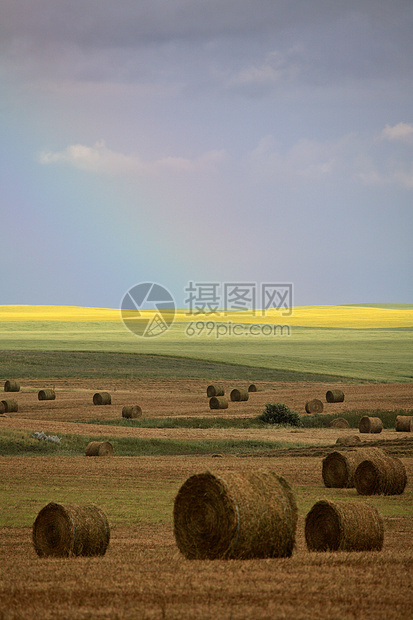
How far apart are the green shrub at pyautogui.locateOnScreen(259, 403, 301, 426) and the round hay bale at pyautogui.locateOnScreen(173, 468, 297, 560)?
97.4ft

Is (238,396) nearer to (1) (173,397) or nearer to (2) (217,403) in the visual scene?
(2) (217,403)

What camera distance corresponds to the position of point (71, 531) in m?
12.8

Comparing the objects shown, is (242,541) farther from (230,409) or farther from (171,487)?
(230,409)

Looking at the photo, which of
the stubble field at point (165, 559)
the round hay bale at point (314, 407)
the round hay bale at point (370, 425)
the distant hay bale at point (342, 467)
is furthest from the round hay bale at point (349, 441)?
the round hay bale at point (314, 407)

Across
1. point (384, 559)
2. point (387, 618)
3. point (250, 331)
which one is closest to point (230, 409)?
point (384, 559)

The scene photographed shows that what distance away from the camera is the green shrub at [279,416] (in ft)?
136

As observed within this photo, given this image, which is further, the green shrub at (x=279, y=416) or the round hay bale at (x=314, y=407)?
the round hay bale at (x=314, y=407)

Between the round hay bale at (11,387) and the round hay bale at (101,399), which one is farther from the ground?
the round hay bale at (11,387)

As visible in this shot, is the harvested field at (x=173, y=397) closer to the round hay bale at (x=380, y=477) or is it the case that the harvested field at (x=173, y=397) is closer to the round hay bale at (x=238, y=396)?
the round hay bale at (x=238, y=396)

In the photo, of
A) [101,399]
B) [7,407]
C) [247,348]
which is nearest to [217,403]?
[101,399]

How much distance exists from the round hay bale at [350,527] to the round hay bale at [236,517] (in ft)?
3.94

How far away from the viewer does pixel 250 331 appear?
351 feet

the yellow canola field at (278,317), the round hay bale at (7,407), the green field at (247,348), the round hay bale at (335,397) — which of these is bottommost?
the round hay bale at (7,407)

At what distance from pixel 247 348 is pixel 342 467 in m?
64.9
